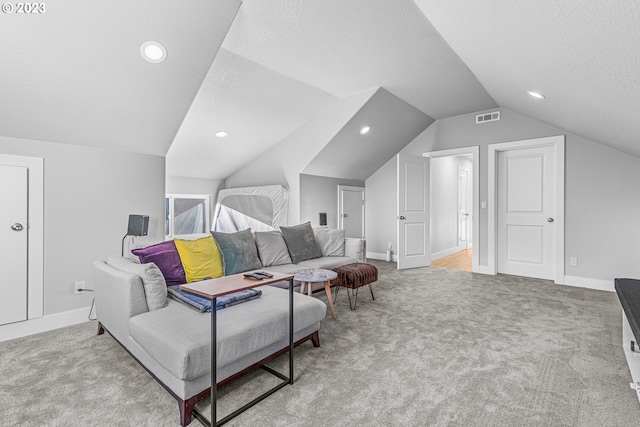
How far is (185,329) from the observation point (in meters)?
1.69

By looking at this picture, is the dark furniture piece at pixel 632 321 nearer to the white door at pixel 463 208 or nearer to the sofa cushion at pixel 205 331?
the sofa cushion at pixel 205 331

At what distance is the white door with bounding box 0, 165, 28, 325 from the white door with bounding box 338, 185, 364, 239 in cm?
426

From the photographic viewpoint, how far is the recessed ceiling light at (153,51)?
2322 millimetres

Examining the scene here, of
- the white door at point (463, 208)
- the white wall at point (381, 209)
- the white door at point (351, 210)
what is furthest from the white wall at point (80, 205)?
the white door at point (463, 208)

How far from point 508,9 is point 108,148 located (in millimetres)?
3423

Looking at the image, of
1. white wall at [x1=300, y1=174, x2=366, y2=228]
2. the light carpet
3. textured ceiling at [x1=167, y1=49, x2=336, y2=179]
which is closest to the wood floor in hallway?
white wall at [x1=300, y1=174, x2=366, y2=228]

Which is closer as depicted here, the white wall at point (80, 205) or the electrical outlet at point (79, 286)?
the white wall at point (80, 205)

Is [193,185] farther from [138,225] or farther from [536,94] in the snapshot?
[536,94]

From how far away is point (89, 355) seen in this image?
2193 millimetres

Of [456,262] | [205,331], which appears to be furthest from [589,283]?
[205,331]

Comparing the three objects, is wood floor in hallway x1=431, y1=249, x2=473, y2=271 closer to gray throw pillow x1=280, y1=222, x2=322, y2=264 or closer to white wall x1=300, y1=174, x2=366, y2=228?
white wall x1=300, y1=174, x2=366, y2=228

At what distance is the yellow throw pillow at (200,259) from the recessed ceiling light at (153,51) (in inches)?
58.8

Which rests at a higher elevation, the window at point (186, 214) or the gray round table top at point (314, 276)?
the window at point (186, 214)

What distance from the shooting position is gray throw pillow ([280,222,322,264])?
3.66 metres
